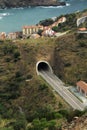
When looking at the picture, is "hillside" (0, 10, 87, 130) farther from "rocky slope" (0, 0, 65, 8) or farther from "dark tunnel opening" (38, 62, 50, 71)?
"rocky slope" (0, 0, 65, 8)

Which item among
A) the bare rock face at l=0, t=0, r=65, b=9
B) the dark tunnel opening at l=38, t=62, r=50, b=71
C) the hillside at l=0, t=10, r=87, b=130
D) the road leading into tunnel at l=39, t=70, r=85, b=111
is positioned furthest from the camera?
the bare rock face at l=0, t=0, r=65, b=9

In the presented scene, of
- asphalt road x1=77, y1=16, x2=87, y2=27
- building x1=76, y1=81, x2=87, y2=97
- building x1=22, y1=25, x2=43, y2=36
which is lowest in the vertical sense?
building x1=22, y1=25, x2=43, y2=36

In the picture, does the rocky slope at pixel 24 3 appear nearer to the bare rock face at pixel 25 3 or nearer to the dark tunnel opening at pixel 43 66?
the bare rock face at pixel 25 3

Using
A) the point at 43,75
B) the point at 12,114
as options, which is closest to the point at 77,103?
the point at 12,114

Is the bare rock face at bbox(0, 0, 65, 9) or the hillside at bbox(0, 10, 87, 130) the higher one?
the hillside at bbox(0, 10, 87, 130)

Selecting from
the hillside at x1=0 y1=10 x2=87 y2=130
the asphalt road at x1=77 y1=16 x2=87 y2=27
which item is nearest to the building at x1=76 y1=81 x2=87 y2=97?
the hillside at x1=0 y1=10 x2=87 y2=130

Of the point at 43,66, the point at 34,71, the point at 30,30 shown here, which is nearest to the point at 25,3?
the point at 30,30

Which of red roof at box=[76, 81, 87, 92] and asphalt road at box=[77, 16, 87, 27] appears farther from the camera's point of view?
asphalt road at box=[77, 16, 87, 27]

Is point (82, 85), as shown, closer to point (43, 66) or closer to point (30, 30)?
point (43, 66)
